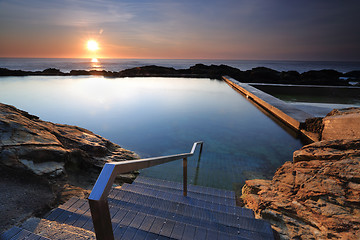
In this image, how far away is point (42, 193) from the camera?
2.45 meters

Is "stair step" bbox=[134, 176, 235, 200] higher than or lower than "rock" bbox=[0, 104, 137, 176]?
lower

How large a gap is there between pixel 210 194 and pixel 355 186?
2006mm

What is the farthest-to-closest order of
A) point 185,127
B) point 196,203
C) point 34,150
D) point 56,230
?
1. point 185,127
2. point 34,150
3. point 196,203
4. point 56,230

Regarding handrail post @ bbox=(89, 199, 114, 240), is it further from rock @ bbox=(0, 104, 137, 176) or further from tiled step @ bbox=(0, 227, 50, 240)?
rock @ bbox=(0, 104, 137, 176)

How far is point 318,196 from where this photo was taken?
90.2 inches

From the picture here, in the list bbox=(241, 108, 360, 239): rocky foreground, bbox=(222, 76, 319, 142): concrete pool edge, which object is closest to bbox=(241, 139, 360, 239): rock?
bbox=(241, 108, 360, 239): rocky foreground

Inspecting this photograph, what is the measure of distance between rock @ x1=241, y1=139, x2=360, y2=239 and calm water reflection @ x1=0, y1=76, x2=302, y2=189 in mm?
1699

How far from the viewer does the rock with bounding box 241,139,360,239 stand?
6.44 feet

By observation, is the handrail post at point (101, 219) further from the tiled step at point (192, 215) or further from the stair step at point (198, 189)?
the stair step at point (198, 189)

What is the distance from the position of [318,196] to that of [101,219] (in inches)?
104

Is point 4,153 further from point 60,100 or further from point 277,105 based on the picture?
point 60,100

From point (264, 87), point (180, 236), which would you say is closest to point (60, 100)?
point (180, 236)

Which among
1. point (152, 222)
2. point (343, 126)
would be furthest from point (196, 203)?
point (343, 126)

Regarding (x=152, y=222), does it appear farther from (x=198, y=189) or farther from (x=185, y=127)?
(x=185, y=127)
